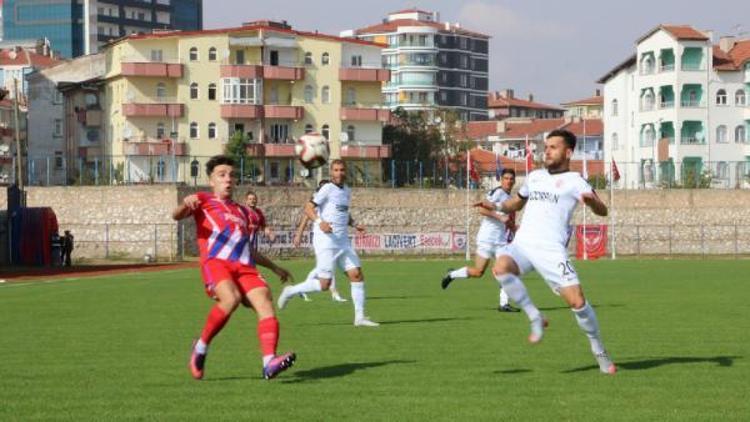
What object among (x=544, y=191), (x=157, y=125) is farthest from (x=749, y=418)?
(x=157, y=125)

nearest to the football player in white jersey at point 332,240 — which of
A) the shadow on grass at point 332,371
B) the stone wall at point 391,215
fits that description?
the shadow on grass at point 332,371

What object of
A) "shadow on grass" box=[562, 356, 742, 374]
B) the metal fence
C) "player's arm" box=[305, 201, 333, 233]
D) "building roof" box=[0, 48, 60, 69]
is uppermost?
"building roof" box=[0, 48, 60, 69]

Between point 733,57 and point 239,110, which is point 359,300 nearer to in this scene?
point 239,110

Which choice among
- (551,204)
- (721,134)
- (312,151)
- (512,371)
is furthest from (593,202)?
(721,134)

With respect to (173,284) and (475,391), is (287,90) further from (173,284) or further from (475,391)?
(475,391)

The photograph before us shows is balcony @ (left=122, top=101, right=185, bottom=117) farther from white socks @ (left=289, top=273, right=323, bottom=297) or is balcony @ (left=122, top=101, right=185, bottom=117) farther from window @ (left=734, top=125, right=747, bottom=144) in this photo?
white socks @ (left=289, top=273, right=323, bottom=297)

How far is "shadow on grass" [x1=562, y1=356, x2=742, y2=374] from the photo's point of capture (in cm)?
1283

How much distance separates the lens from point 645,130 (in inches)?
4050

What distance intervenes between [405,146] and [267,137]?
13805mm

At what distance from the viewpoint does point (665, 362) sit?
13320 mm

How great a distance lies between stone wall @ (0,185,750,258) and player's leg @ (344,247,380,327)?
45.1 m

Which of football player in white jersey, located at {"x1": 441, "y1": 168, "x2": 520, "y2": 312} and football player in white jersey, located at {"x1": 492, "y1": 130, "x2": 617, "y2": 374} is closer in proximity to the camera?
football player in white jersey, located at {"x1": 492, "y1": 130, "x2": 617, "y2": 374}

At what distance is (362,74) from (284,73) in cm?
651

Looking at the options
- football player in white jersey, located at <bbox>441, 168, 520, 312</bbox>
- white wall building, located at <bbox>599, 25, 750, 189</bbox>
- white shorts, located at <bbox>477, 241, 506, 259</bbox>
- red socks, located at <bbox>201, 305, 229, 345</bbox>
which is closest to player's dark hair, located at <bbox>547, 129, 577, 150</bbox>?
red socks, located at <bbox>201, 305, 229, 345</bbox>
